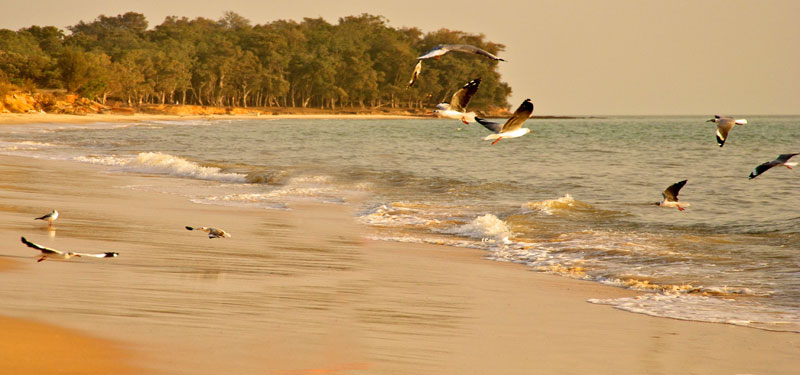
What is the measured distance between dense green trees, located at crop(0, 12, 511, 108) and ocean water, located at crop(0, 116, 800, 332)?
283ft

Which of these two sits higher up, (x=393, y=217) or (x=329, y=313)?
(x=329, y=313)

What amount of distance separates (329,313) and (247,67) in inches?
5714

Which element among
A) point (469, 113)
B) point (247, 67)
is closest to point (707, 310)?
point (469, 113)

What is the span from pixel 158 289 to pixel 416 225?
804cm

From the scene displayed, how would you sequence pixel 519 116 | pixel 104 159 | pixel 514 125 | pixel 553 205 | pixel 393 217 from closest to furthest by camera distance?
pixel 519 116
pixel 514 125
pixel 393 217
pixel 553 205
pixel 104 159

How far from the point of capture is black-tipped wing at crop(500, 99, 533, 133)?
845cm

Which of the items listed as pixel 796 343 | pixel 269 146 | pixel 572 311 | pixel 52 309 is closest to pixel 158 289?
pixel 52 309

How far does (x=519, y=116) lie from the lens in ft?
28.7

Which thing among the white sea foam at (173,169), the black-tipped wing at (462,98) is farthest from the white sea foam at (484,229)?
the white sea foam at (173,169)

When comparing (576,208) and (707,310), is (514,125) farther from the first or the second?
(576,208)

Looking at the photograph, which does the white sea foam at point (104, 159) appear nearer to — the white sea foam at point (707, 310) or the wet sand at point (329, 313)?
the wet sand at point (329, 313)

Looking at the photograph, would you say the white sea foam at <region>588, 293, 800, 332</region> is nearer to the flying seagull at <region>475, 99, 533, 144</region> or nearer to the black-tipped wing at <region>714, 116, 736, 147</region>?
the flying seagull at <region>475, 99, 533, 144</region>

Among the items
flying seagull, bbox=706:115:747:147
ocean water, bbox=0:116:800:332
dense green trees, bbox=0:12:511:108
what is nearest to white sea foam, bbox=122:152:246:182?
ocean water, bbox=0:116:800:332

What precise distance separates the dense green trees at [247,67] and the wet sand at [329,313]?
105179 mm
